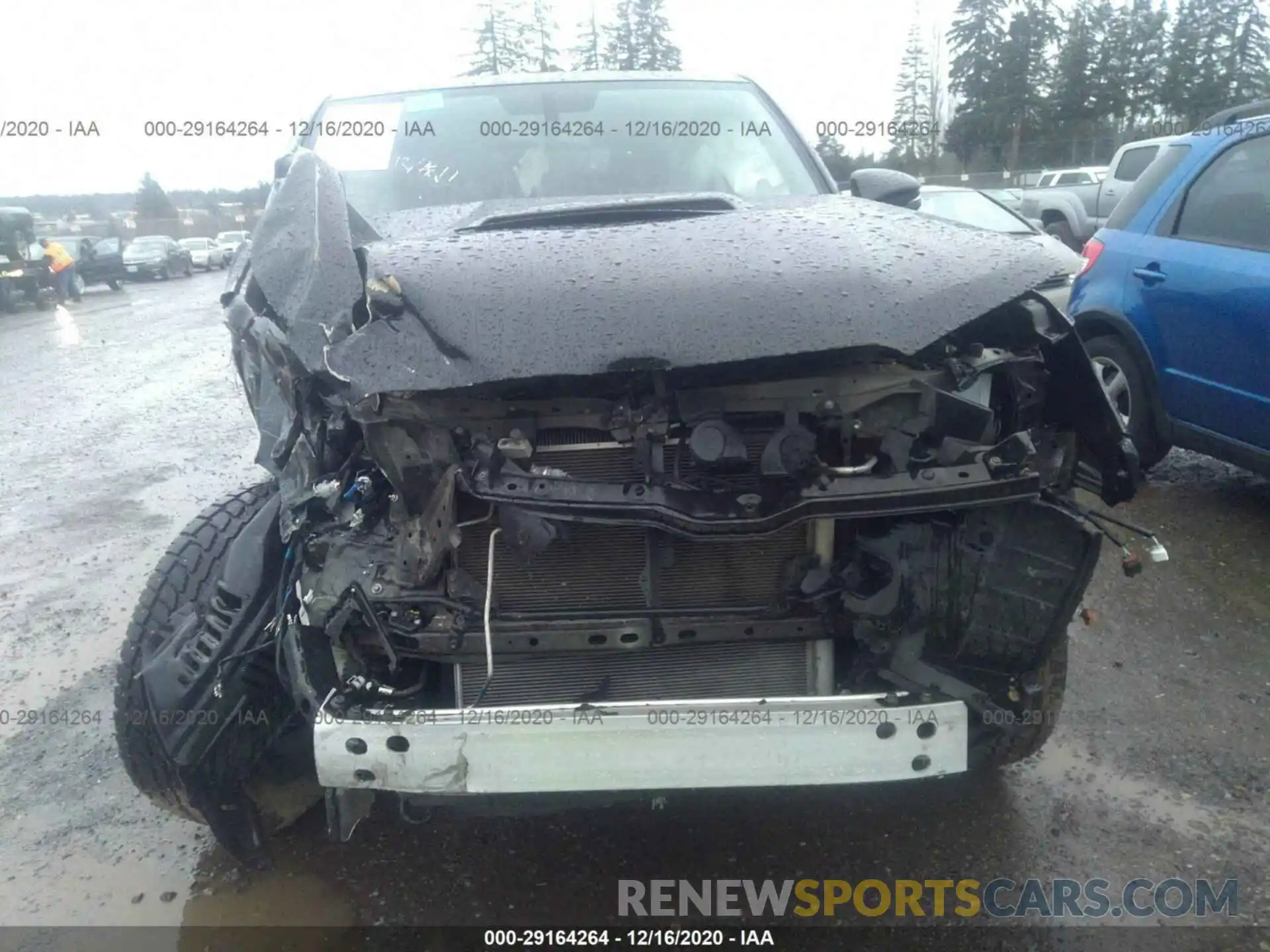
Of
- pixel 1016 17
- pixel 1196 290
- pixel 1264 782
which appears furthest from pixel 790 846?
pixel 1016 17

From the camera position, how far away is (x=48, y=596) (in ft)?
Answer: 13.6

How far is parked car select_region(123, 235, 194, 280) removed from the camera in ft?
89.2

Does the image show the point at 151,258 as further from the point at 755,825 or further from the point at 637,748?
the point at 637,748

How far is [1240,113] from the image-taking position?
4.41 meters

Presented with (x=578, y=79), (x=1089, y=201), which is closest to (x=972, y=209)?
(x=578, y=79)

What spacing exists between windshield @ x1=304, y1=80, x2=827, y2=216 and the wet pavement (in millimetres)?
1957

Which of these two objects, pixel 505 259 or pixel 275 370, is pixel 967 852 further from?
pixel 275 370

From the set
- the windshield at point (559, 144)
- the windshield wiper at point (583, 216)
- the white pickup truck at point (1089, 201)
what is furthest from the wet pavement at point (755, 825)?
the white pickup truck at point (1089, 201)

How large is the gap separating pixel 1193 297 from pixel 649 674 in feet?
11.0

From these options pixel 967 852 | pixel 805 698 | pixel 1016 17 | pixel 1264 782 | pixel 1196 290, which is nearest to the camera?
pixel 805 698

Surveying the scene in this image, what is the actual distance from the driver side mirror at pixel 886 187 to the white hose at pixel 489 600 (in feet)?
5.86

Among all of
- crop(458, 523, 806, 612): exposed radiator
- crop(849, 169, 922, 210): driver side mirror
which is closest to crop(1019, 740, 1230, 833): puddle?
crop(458, 523, 806, 612): exposed radiator

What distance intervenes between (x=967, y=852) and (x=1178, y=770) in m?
0.75

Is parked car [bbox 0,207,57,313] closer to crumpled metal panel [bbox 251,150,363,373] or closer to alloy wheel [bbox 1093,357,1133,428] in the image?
crumpled metal panel [bbox 251,150,363,373]
